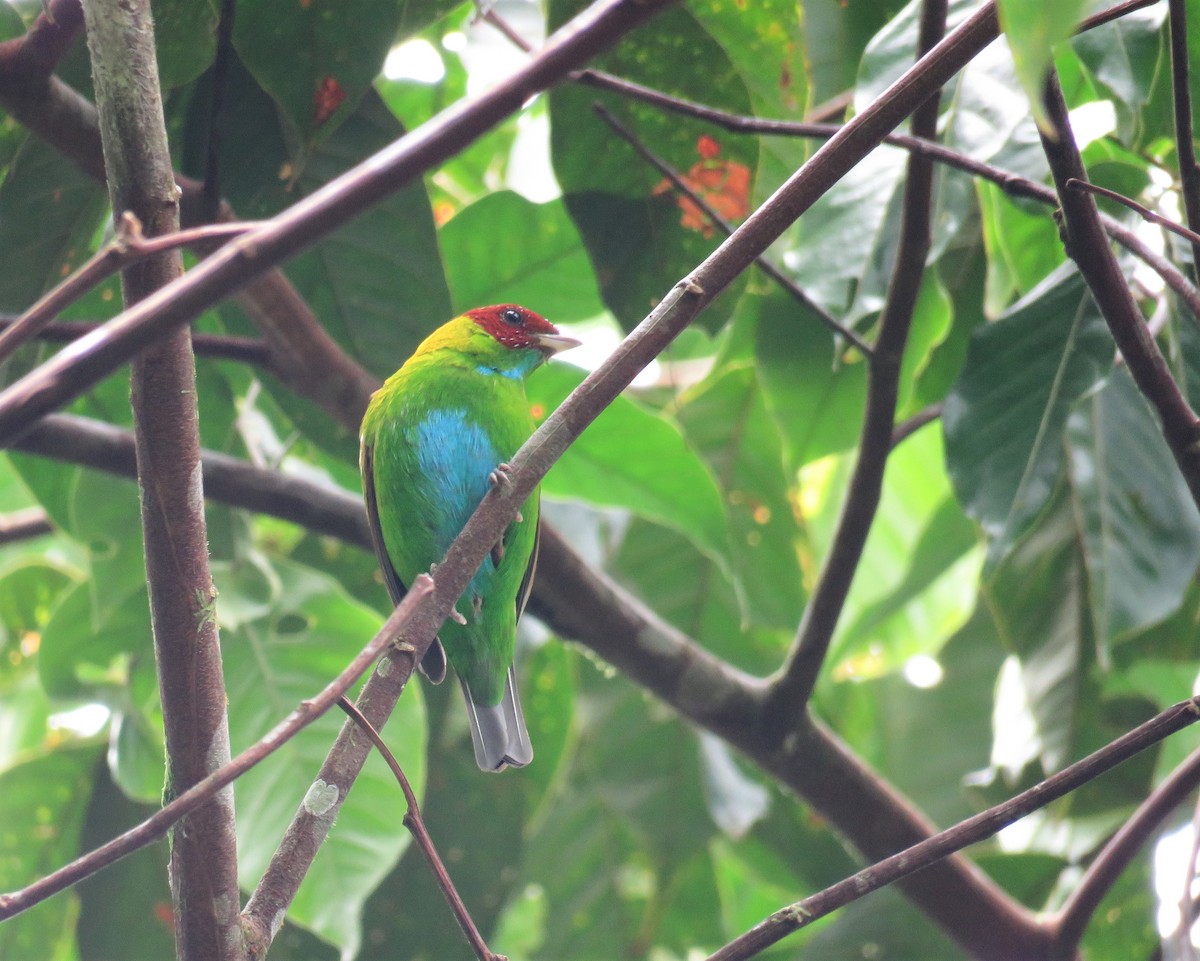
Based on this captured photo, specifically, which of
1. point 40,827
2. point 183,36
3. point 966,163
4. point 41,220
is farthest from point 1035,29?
point 40,827

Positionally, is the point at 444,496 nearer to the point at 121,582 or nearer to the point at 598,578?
the point at 598,578

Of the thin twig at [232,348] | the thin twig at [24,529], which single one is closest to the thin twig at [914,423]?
the thin twig at [232,348]

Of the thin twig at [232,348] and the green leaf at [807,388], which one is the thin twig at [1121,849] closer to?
the green leaf at [807,388]

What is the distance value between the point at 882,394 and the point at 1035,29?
5.04ft

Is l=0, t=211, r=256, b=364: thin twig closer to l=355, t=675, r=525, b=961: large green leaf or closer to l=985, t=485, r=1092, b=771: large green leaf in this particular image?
l=985, t=485, r=1092, b=771: large green leaf

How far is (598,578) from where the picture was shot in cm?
296

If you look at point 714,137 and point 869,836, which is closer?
point 714,137

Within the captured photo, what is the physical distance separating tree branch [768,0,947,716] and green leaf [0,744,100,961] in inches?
93.6

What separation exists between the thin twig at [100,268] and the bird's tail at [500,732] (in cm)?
199

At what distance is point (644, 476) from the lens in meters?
3.32

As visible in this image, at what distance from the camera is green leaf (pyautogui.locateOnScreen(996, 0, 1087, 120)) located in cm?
81

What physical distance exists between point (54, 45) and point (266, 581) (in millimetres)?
1473

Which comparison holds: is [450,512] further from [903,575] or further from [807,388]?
[903,575]

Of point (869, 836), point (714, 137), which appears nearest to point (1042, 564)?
point (869, 836)
